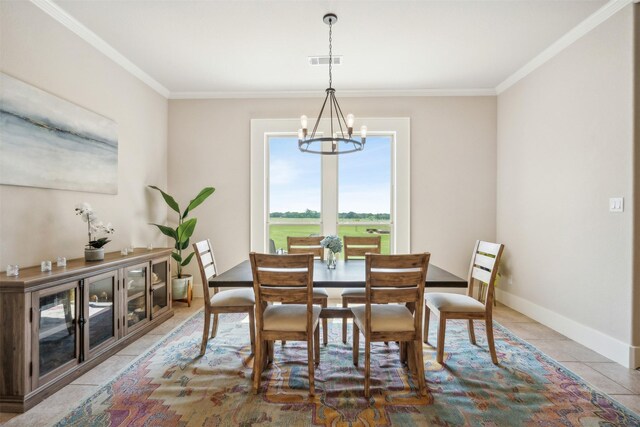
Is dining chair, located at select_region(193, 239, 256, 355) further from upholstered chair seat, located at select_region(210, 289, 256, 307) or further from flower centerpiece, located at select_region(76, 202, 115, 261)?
flower centerpiece, located at select_region(76, 202, 115, 261)

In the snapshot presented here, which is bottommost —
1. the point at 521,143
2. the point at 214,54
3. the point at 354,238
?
the point at 354,238

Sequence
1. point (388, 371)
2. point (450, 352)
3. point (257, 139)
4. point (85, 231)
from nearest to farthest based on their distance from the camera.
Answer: point (388, 371), point (450, 352), point (85, 231), point (257, 139)

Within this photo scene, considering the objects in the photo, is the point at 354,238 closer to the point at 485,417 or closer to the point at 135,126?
the point at 485,417

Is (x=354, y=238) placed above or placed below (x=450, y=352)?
above

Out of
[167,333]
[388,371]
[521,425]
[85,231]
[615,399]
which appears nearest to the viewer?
[521,425]

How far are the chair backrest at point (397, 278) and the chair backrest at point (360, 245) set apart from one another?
4.64 feet

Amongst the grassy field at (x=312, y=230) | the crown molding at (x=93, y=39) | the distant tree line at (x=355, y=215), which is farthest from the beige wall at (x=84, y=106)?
the distant tree line at (x=355, y=215)

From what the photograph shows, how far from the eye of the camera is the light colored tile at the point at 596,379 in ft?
7.12

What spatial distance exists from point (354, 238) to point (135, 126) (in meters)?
2.90

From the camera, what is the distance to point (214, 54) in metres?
3.39

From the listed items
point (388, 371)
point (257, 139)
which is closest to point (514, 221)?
point (388, 371)

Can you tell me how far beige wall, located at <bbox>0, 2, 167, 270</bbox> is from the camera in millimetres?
2324

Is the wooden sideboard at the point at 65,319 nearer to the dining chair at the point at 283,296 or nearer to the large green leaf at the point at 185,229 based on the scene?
the large green leaf at the point at 185,229

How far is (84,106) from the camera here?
3.00 meters
